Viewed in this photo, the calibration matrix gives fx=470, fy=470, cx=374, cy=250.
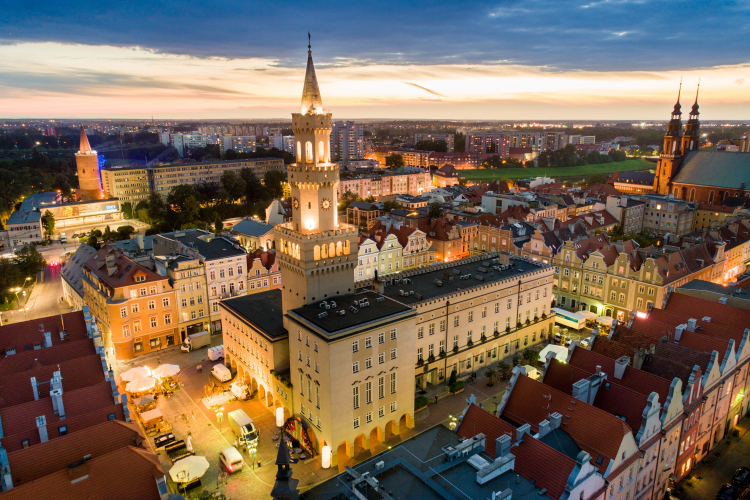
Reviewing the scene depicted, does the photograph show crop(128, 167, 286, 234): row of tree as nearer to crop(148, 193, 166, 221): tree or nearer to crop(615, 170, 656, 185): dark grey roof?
crop(148, 193, 166, 221): tree

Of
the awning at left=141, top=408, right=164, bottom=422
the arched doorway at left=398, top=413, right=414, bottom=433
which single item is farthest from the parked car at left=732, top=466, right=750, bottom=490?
the awning at left=141, top=408, right=164, bottom=422

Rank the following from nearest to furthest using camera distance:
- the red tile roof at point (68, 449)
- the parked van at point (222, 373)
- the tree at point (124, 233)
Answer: the red tile roof at point (68, 449)
the parked van at point (222, 373)
the tree at point (124, 233)

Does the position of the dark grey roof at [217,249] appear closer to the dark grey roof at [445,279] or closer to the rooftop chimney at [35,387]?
the dark grey roof at [445,279]

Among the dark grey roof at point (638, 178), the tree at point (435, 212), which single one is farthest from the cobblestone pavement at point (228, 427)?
the dark grey roof at point (638, 178)

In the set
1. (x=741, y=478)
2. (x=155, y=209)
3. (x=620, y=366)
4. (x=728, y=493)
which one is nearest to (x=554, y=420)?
(x=620, y=366)

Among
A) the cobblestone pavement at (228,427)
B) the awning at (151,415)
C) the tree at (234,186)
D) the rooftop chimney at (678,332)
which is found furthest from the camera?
the tree at (234,186)

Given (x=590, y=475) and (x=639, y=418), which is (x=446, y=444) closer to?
(x=590, y=475)
